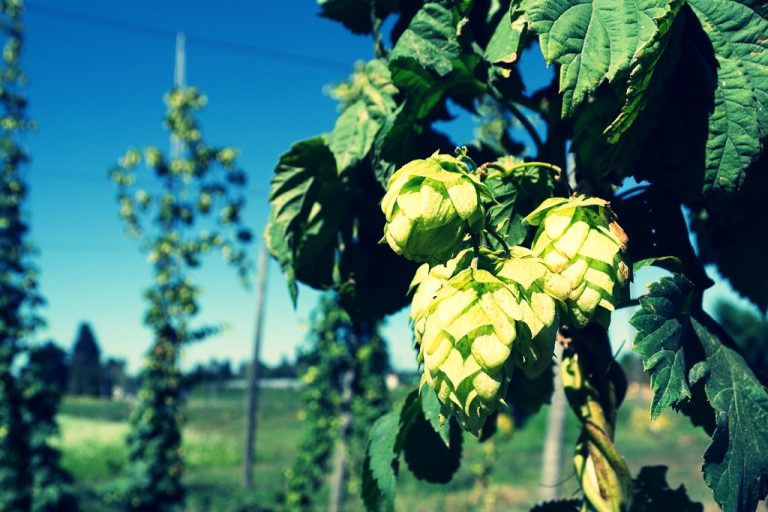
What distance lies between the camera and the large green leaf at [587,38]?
34.3 inches

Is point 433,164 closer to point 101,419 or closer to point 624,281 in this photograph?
point 624,281

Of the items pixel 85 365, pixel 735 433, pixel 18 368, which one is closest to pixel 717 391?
pixel 735 433

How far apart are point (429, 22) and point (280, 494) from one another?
11809 millimetres

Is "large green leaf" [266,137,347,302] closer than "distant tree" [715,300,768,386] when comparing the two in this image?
Yes

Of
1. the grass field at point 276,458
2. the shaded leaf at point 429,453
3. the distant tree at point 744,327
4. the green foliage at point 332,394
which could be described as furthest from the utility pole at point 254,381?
the distant tree at point 744,327

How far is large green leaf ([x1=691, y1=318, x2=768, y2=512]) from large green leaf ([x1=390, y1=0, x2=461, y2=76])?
0.53m

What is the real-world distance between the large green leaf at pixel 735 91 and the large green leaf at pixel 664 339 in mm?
153

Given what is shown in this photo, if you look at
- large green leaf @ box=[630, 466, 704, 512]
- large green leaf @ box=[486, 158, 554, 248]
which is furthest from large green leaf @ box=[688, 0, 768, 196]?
large green leaf @ box=[630, 466, 704, 512]

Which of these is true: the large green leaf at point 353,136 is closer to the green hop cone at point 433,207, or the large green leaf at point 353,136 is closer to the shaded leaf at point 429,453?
the green hop cone at point 433,207

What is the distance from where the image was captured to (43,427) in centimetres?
825

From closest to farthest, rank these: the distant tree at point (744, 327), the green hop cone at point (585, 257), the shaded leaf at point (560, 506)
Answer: the green hop cone at point (585, 257) → the shaded leaf at point (560, 506) → the distant tree at point (744, 327)

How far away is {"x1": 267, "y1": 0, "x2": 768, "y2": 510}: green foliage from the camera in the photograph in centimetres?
86

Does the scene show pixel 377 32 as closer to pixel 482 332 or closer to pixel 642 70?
pixel 642 70

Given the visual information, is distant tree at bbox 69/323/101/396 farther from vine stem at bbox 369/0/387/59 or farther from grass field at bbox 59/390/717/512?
vine stem at bbox 369/0/387/59
